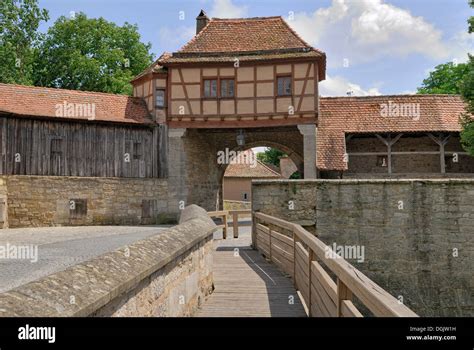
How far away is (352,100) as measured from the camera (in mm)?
23047

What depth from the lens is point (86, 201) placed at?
19406 mm

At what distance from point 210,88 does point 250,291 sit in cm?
1403

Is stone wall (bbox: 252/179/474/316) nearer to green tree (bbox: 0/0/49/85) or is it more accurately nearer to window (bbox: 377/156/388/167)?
window (bbox: 377/156/388/167)

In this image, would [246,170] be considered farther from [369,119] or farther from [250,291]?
[250,291]

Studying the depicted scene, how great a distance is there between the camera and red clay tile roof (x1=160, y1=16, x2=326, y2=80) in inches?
769

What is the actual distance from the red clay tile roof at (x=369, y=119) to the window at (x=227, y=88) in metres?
4.77

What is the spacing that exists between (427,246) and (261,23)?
13.9m

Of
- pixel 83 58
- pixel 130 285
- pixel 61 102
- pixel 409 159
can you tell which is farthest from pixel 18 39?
pixel 130 285

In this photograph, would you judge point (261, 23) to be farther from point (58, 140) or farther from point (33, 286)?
point (33, 286)

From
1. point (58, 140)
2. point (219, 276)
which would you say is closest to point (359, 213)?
point (219, 276)

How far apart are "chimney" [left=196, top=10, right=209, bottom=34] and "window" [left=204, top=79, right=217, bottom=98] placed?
5.33 meters

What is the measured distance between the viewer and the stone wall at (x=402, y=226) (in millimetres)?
11641

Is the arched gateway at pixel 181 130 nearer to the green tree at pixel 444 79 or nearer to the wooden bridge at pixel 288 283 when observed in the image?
the wooden bridge at pixel 288 283
